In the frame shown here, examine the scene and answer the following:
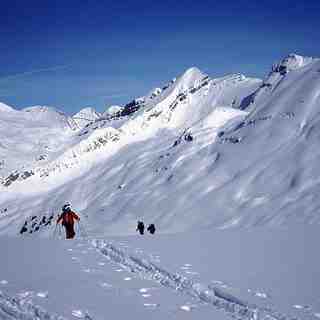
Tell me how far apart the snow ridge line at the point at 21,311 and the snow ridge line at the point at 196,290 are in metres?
3.81

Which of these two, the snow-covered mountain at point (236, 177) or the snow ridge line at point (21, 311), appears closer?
the snow ridge line at point (21, 311)

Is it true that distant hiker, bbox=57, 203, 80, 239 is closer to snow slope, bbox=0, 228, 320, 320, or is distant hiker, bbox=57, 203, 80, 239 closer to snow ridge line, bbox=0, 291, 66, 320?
snow slope, bbox=0, 228, 320, 320

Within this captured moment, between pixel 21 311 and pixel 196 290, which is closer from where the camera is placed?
pixel 21 311

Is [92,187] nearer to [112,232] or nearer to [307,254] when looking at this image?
[112,232]

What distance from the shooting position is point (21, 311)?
11578 mm

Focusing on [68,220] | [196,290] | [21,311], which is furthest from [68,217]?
[21,311]

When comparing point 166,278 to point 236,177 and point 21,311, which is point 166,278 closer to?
point 21,311

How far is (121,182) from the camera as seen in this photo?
14975 centimetres

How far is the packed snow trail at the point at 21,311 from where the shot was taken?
11172 millimetres

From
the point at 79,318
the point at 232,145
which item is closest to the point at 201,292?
the point at 79,318

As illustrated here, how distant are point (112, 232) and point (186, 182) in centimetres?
2659

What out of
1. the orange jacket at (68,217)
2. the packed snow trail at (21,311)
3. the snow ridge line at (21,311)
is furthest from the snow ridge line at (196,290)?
the orange jacket at (68,217)

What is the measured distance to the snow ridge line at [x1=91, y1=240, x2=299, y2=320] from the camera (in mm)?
11755

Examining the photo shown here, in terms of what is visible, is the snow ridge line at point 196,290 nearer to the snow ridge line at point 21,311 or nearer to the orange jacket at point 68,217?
the snow ridge line at point 21,311
